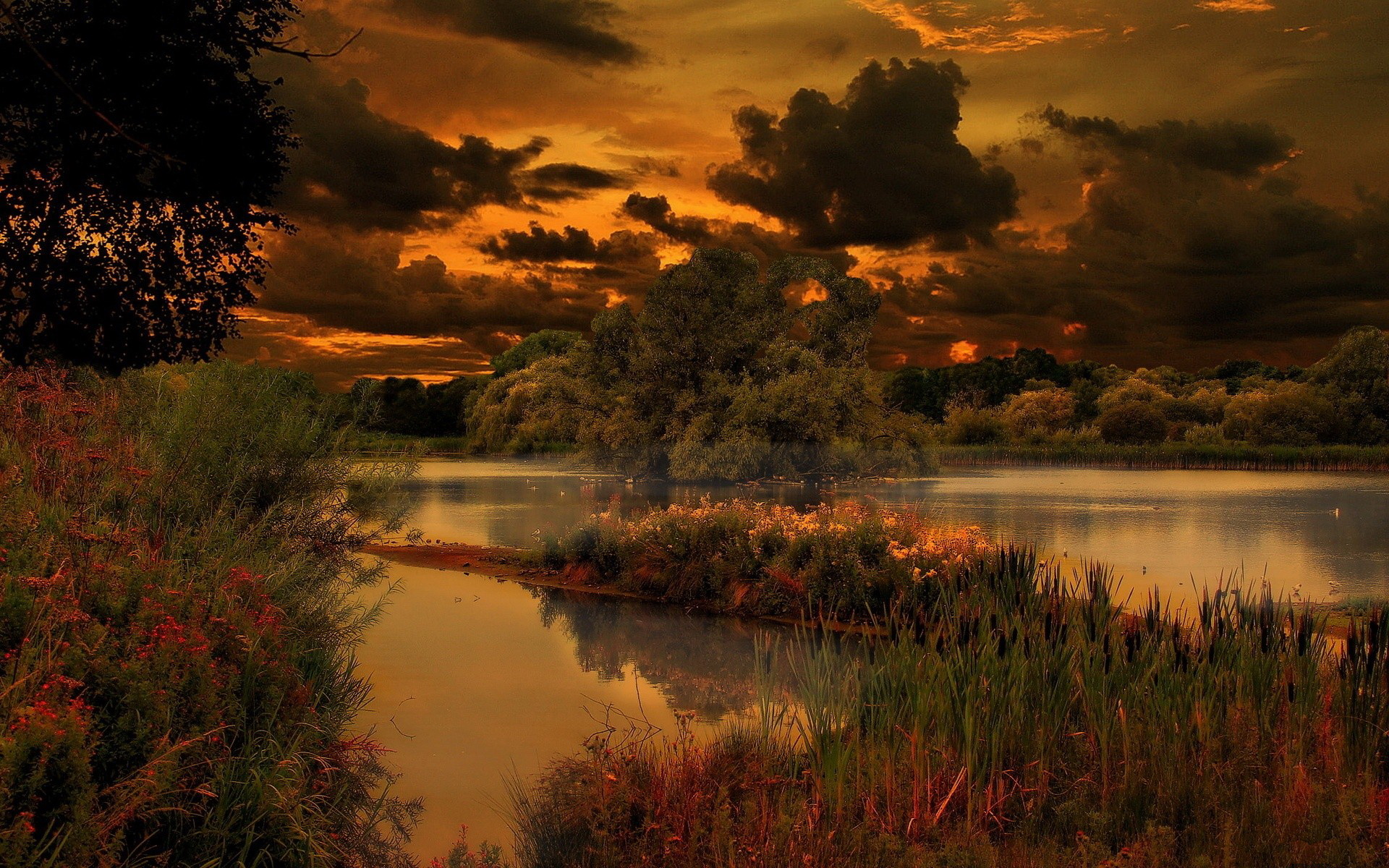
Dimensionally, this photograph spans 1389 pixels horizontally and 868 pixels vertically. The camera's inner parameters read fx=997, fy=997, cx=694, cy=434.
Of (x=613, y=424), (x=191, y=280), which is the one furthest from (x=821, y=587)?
(x=613, y=424)

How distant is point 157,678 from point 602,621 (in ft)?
30.4

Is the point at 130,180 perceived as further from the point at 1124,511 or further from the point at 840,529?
the point at 1124,511

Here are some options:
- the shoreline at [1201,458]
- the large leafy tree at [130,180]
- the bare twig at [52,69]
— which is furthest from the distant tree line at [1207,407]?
the bare twig at [52,69]

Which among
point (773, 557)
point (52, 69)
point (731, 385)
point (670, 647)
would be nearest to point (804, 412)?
point (731, 385)

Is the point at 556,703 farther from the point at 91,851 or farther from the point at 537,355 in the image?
the point at 537,355

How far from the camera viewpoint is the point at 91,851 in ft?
13.0

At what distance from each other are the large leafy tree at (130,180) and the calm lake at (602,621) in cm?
612

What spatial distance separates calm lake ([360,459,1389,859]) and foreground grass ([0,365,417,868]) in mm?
640

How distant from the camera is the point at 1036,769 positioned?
5953 mm

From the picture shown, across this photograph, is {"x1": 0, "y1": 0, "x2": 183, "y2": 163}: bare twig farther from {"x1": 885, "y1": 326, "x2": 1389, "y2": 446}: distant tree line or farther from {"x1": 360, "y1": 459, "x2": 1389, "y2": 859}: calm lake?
{"x1": 885, "y1": 326, "x2": 1389, "y2": 446}: distant tree line

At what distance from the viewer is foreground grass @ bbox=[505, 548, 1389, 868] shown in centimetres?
504

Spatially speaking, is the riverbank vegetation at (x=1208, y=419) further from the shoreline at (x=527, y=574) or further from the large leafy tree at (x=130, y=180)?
the large leafy tree at (x=130, y=180)

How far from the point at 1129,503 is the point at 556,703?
30.3 metres

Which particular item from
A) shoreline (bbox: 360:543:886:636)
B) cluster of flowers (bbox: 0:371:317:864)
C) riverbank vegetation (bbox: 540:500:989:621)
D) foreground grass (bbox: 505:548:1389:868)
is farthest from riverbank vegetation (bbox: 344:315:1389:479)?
foreground grass (bbox: 505:548:1389:868)
